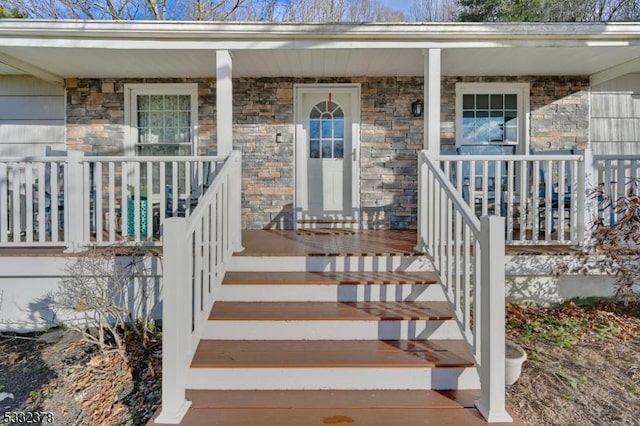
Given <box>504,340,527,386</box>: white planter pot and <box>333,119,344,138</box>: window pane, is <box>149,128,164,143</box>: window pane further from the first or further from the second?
<box>504,340,527,386</box>: white planter pot

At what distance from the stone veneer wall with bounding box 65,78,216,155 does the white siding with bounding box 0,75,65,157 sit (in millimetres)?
154

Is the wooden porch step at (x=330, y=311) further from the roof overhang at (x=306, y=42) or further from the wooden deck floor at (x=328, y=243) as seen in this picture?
the roof overhang at (x=306, y=42)

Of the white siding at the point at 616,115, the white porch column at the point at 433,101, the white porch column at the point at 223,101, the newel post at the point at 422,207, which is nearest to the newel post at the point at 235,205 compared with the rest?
the white porch column at the point at 223,101

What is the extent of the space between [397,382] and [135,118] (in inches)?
193

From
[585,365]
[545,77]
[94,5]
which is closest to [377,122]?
[545,77]

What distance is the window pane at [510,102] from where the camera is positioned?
18.5 feet

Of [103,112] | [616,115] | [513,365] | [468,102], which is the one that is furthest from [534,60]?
[103,112]

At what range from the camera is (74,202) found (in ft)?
12.2

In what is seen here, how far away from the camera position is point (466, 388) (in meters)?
2.51

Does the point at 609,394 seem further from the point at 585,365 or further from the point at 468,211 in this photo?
the point at 468,211

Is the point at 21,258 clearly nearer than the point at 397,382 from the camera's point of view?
No

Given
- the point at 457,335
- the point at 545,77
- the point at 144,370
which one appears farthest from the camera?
the point at 545,77

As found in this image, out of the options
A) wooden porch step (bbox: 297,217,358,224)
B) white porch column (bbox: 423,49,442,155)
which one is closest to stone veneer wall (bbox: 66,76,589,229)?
wooden porch step (bbox: 297,217,358,224)

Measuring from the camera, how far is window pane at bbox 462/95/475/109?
18.6 feet
